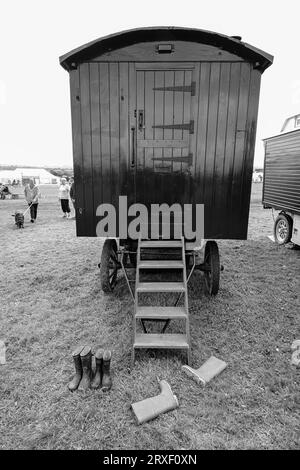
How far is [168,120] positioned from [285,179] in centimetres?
565

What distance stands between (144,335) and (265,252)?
5711mm

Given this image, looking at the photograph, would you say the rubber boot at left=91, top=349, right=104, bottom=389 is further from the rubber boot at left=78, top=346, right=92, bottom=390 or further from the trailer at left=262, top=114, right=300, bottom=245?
the trailer at left=262, top=114, right=300, bottom=245

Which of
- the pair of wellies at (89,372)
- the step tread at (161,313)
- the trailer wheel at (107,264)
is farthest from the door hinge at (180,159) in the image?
the pair of wellies at (89,372)

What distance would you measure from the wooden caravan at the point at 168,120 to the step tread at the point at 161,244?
21.4 inches

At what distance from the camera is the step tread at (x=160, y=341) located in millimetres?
3221

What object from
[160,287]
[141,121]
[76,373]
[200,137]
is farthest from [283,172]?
[76,373]

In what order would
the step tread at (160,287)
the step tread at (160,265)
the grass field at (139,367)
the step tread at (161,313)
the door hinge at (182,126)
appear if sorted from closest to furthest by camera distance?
the grass field at (139,367), the step tread at (161,313), the step tread at (160,287), the step tread at (160,265), the door hinge at (182,126)

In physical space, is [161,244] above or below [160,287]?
above

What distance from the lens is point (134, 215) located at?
14.4 ft

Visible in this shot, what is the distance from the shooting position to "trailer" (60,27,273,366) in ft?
12.9

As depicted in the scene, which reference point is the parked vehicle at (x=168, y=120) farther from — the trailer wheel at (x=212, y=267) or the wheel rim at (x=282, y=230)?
the wheel rim at (x=282, y=230)

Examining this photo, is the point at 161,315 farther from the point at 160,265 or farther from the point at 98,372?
the point at 98,372

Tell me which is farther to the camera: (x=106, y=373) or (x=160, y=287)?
(x=160, y=287)

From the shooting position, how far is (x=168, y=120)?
13.5ft
